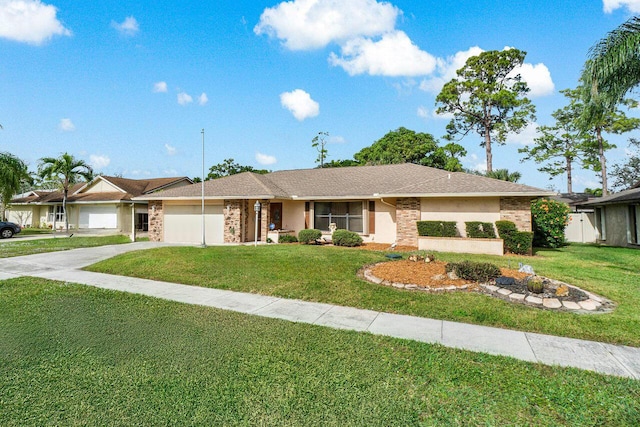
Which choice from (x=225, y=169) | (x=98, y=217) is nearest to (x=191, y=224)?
(x=98, y=217)

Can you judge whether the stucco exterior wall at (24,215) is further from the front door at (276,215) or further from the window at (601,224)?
the window at (601,224)

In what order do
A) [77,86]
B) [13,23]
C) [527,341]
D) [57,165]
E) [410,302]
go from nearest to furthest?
[527,341], [410,302], [13,23], [77,86], [57,165]

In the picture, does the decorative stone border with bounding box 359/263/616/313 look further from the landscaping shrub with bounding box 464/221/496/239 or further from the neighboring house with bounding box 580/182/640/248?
the neighboring house with bounding box 580/182/640/248

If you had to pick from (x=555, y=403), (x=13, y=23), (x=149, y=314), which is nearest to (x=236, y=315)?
(x=149, y=314)

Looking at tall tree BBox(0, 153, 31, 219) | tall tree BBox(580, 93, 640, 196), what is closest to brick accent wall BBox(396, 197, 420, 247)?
tall tree BBox(580, 93, 640, 196)

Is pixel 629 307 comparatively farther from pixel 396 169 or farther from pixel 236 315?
pixel 396 169

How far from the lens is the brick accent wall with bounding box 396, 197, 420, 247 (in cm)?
1388

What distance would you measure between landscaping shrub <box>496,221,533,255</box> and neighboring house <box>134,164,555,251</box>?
710 mm

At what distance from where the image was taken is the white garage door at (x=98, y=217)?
82.1ft

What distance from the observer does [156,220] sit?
17.7 m

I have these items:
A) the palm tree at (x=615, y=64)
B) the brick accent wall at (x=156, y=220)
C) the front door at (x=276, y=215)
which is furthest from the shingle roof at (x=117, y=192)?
the palm tree at (x=615, y=64)

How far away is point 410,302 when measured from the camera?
6141 mm

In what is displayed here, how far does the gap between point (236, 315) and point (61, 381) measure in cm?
252

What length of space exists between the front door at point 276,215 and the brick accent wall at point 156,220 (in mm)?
6471
